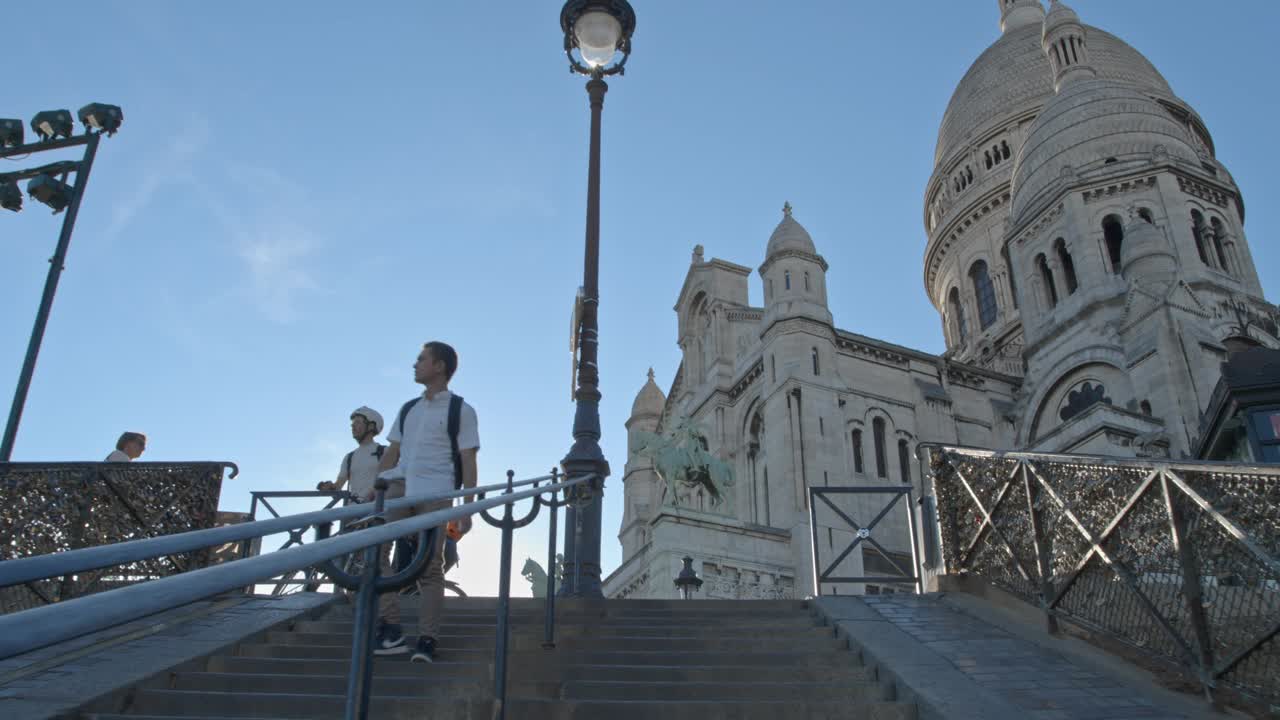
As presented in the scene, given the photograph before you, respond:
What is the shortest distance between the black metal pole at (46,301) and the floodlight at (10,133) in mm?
748

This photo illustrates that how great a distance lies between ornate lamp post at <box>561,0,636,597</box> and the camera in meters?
10.2

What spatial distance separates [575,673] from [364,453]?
353 centimetres

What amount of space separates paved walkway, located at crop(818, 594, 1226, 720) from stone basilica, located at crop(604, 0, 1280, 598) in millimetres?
15660

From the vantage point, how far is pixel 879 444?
104 feet

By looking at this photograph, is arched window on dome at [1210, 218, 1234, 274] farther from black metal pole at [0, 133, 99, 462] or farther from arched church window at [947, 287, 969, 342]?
black metal pole at [0, 133, 99, 462]

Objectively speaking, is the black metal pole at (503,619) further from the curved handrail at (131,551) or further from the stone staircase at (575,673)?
the curved handrail at (131,551)

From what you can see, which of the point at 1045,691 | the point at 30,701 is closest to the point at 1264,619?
the point at 1045,691

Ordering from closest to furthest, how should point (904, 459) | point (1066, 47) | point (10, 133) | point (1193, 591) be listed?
point (1193, 591) < point (10, 133) < point (904, 459) < point (1066, 47)

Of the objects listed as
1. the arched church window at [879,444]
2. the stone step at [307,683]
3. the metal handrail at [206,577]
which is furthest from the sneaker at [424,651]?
the arched church window at [879,444]

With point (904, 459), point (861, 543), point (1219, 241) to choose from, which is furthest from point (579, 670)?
point (1219, 241)

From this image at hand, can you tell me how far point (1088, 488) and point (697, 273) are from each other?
32.5 meters

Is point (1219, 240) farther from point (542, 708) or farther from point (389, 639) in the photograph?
point (542, 708)

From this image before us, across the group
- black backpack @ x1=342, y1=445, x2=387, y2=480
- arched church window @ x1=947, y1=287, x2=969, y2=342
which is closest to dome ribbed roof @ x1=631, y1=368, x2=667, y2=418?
arched church window @ x1=947, y1=287, x2=969, y2=342

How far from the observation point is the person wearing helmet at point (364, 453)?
30.0 ft
